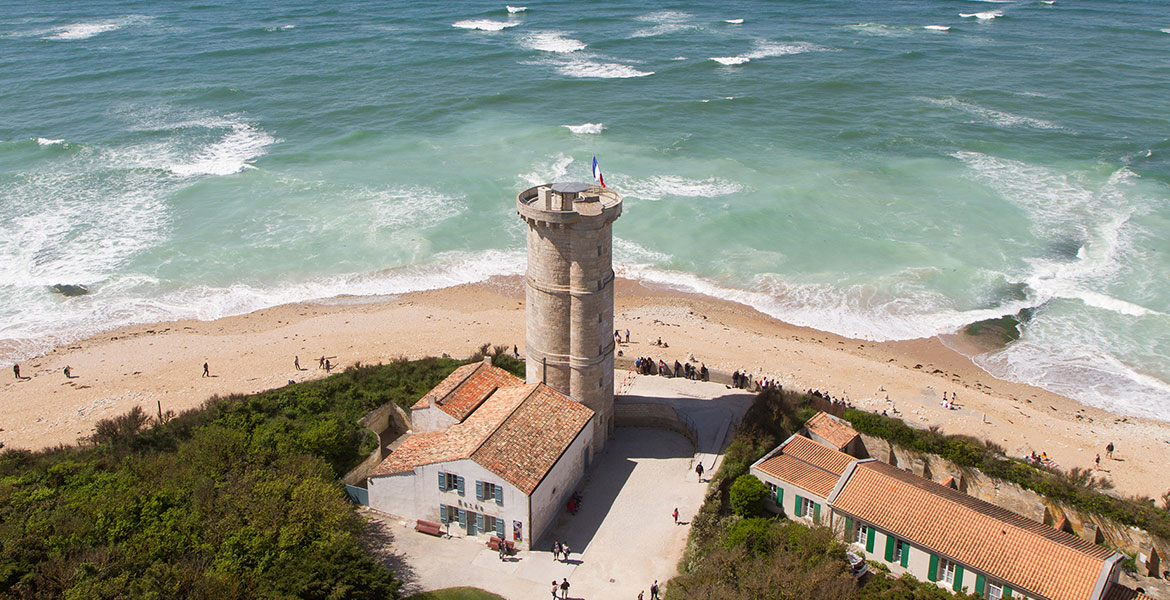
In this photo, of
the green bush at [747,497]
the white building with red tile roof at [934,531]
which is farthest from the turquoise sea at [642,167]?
the green bush at [747,497]

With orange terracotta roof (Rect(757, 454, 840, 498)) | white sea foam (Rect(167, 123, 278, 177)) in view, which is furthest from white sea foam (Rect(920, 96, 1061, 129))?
white sea foam (Rect(167, 123, 278, 177))

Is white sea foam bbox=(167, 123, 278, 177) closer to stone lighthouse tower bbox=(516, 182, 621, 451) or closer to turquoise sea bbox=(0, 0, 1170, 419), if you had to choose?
turquoise sea bbox=(0, 0, 1170, 419)

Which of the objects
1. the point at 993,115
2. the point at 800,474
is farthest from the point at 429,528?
the point at 993,115

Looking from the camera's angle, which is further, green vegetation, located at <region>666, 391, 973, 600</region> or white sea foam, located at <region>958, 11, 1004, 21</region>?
white sea foam, located at <region>958, 11, 1004, 21</region>

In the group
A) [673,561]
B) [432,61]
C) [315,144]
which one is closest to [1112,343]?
[673,561]

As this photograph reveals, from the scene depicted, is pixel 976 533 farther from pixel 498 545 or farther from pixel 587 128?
pixel 587 128

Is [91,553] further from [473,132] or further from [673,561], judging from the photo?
[473,132]

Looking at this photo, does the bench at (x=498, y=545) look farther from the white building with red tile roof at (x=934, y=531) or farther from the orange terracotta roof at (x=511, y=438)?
the white building with red tile roof at (x=934, y=531)
